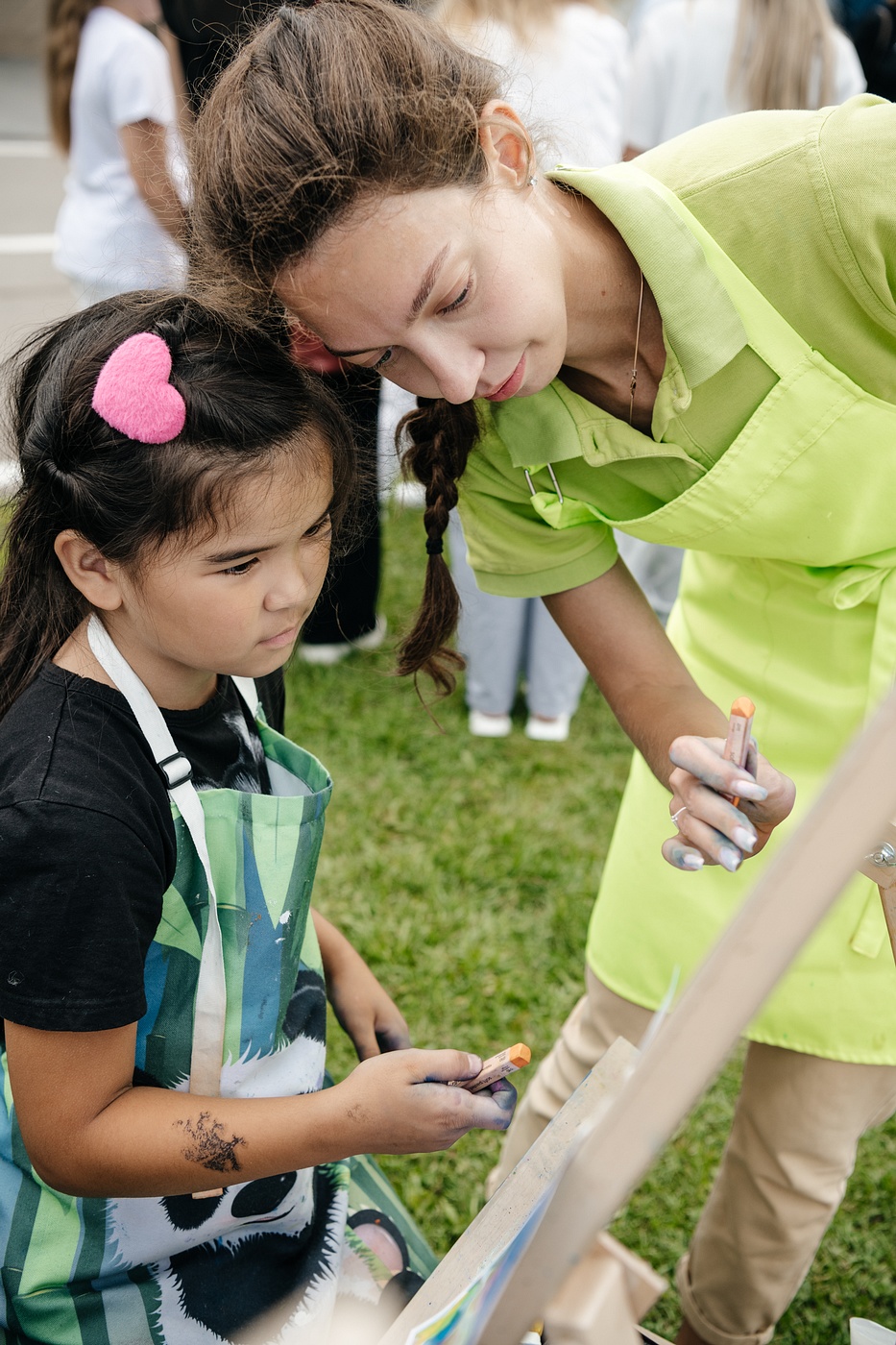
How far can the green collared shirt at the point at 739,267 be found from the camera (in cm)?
118

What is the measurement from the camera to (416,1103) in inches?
42.3

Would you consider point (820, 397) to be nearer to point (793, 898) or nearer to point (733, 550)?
point (733, 550)

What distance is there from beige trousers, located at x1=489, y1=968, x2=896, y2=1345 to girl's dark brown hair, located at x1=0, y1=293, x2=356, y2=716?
2.63ft

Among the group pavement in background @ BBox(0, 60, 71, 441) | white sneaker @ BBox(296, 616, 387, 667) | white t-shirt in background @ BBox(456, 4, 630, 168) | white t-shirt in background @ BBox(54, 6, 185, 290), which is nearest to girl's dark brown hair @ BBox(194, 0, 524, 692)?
white t-shirt in background @ BBox(456, 4, 630, 168)

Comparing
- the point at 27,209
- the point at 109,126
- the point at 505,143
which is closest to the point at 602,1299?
the point at 505,143

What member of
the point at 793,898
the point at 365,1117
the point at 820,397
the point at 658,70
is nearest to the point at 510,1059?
the point at 365,1117

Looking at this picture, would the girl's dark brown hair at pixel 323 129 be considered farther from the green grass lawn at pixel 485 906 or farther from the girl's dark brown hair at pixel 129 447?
the green grass lawn at pixel 485 906

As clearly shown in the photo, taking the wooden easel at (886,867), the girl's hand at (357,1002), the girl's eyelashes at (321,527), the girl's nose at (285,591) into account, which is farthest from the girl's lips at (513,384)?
the girl's hand at (357,1002)

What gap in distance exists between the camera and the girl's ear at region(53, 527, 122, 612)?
1157 mm

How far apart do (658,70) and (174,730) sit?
109 inches

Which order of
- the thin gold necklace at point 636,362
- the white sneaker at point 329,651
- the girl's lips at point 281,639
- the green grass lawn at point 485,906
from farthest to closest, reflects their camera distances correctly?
the white sneaker at point 329,651, the green grass lawn at point 485,906, the thin gold necklace at point 636,362, the girl's lips at point 281,639

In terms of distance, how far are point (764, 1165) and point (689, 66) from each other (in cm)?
276

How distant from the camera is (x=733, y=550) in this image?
1.41m

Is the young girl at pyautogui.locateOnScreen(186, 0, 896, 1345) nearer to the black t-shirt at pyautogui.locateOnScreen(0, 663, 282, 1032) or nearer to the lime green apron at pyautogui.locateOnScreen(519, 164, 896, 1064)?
the lime green apron at pyautogui.locateOnScreen(519, 164, 896, 1064)
